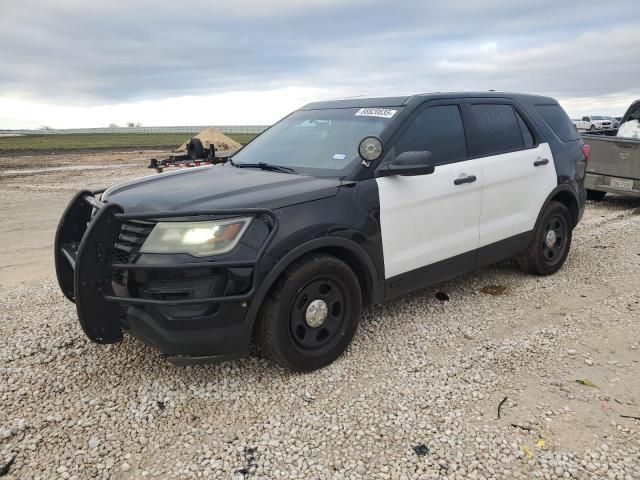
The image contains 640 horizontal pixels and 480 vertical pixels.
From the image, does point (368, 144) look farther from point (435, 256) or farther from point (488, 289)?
point (488, 289)

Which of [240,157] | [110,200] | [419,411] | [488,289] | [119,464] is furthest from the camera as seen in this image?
[488,289]

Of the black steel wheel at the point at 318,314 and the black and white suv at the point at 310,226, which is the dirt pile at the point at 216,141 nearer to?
the black and white suv at the point at 310,226

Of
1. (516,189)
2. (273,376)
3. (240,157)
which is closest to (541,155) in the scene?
(516,189)

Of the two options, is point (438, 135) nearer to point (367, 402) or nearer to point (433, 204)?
point (433, 204)

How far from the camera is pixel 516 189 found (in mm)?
4824

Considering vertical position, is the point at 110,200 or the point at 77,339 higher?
the point at 110,200

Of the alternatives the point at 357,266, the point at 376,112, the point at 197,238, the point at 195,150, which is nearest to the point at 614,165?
the point at 376,112

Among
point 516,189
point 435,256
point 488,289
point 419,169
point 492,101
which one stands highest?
point 492,101

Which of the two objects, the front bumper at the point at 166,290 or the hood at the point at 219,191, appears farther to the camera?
the hood at the point at 219,191

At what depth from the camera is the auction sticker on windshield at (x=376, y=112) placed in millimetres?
3977

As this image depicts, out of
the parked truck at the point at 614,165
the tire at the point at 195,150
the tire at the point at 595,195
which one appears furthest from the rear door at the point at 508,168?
the tire at the point at 195,150

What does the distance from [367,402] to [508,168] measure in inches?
105

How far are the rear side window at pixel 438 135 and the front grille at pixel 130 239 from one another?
1900mm

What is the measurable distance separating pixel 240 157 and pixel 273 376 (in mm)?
1969
